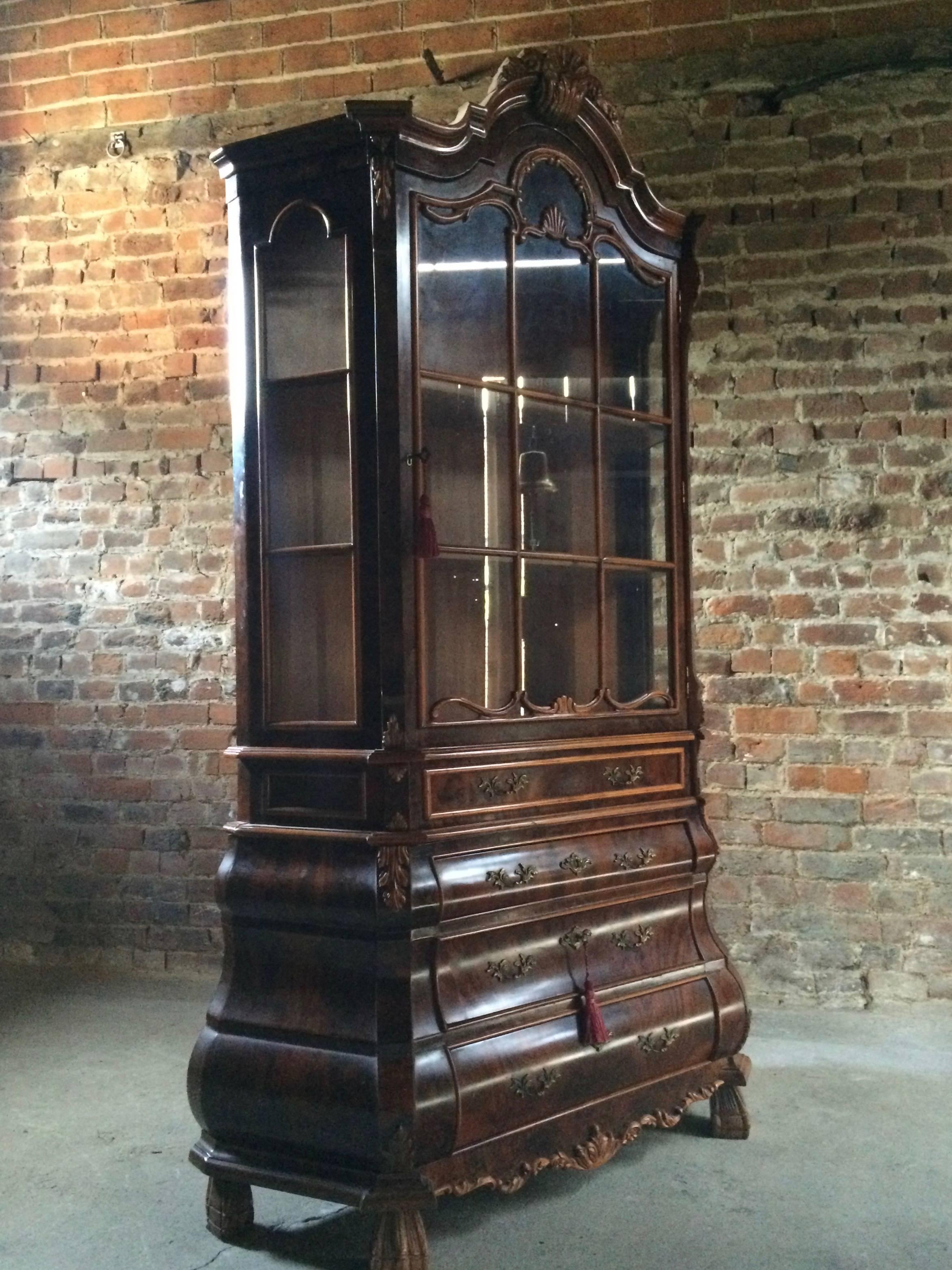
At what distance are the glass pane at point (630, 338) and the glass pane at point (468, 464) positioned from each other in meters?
0.33

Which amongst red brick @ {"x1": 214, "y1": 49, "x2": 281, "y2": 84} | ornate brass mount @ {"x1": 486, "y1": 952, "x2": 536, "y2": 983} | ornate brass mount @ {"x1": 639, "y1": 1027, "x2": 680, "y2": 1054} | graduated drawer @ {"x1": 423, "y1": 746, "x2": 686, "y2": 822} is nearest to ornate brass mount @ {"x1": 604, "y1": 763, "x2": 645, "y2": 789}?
graduated drawer @ {"x1": 423, "y1": 746, "x2": 686, "y2": 822}

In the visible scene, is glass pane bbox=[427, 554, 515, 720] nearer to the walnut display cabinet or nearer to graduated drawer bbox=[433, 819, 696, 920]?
the walnut display cabinet

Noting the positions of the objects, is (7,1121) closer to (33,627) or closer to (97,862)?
(97,862)

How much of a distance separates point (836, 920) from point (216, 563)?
2276 millimetres

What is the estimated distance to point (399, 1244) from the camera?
2.07 m

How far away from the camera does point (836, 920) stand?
3580mm

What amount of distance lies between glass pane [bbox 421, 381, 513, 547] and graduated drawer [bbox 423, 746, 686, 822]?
443mm

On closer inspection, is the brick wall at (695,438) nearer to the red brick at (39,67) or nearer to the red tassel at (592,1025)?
the red brick at (39,67)

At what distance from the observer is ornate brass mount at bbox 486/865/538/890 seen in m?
2.27

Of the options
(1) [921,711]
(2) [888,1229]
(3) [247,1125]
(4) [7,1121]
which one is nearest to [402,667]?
(3) [247,1125]

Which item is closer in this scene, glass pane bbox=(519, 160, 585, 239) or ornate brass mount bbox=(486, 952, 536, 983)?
ornate brass mount bbox=(486, 952, 536, 983)

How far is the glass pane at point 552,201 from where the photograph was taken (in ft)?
8.03

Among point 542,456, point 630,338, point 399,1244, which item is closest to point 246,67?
point 630,338

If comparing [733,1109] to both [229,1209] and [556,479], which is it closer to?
[229,1209]
